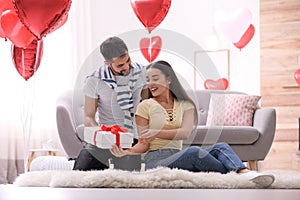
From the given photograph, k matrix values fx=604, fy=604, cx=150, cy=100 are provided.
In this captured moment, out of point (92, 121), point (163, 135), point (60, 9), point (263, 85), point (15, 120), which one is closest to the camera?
point (163, 135)

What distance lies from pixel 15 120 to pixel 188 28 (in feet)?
6.83

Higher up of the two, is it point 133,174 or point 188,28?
point 188,28

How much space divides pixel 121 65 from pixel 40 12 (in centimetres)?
149

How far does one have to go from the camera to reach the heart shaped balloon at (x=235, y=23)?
208 inches

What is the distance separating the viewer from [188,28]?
6.39 metres

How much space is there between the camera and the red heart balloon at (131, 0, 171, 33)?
151 inches

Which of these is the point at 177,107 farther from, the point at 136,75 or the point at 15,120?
the point at 15,120

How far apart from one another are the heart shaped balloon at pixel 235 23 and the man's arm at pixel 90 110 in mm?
3390

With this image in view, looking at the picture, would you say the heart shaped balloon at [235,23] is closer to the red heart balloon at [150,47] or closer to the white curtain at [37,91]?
the white curtain at [37,91]

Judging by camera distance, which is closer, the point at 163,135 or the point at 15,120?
the point at 163,135

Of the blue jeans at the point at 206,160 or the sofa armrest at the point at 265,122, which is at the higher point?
the sofa armrest at the point at 265,122

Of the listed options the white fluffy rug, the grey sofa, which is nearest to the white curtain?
the grey sofa

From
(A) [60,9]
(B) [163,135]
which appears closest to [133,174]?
(B) [163,135]

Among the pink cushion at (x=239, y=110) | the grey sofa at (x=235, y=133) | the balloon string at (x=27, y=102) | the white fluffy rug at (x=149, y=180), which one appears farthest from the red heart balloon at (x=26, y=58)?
the white fluffy rug at (x=149, y=180)
